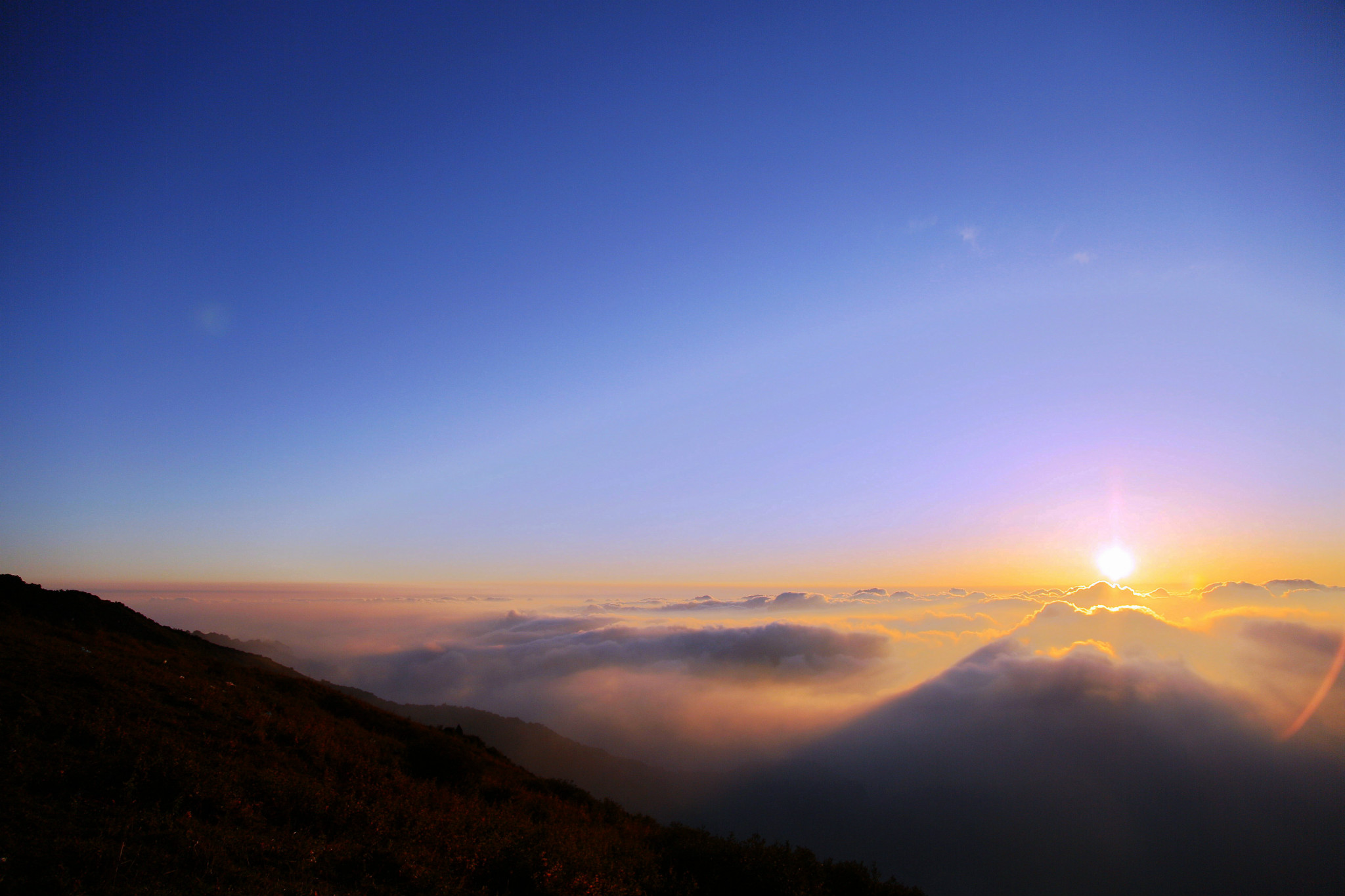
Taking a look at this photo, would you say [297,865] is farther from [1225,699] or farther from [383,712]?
[1225,699]

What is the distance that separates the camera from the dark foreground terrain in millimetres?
7047

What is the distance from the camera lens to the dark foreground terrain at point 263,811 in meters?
7.05

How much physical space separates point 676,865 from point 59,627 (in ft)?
98.0

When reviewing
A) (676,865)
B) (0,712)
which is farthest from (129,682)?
(676,865)

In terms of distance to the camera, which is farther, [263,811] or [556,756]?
[556,756]

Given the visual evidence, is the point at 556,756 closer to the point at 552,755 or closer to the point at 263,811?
the point at 552,755

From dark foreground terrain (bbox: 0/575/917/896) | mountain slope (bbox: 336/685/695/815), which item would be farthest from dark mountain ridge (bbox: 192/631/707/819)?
dark foreground terrain (bbox: 0/575/917/896)

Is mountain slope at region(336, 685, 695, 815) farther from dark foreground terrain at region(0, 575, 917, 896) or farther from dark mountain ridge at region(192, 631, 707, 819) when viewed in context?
dark foreground terrain at region(0, 575, 917, 896)

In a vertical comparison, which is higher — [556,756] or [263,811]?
[263,811]

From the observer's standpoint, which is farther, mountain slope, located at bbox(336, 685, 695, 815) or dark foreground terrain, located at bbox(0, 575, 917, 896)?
mountain slope, located at bbox(336, 685, 695, 815)

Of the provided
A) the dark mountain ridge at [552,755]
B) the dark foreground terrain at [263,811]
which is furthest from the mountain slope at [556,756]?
the dark foreground terrain at [263,811]

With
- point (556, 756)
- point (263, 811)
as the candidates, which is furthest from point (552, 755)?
point (263, 811)

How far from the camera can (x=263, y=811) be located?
31.9 feet

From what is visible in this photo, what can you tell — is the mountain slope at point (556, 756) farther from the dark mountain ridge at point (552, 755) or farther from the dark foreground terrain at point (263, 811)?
the dark foreground terrain at point (263, 811)
